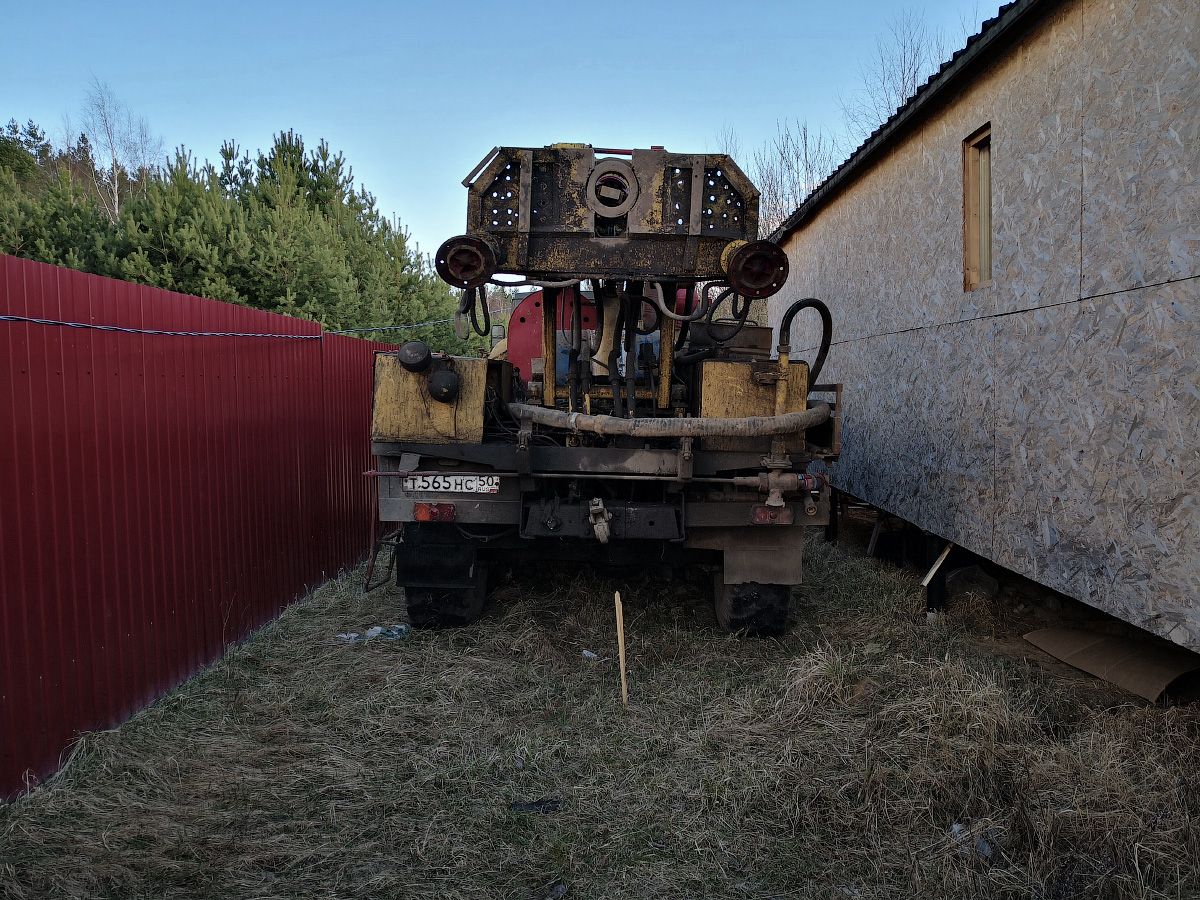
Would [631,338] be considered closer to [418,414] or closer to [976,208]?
[418,414]

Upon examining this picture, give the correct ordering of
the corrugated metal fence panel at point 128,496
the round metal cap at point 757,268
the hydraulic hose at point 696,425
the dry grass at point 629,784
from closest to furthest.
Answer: the dry grass at point 629,784, the corrugated metal fence panel at point 128,496, the round metal cap at point 757,268, the hydraulic hose at point 696,425

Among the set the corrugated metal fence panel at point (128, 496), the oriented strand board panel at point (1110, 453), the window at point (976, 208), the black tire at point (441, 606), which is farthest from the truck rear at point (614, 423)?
the window at point (976, 208)

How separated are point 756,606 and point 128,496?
3.76m

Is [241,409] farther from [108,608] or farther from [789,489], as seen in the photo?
[789,489]

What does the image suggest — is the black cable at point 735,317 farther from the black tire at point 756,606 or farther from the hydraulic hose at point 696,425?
the black tire at point 756,606

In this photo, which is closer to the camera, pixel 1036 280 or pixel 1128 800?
pixel 1128 800

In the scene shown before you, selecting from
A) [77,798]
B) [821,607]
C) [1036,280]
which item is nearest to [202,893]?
[77,798]

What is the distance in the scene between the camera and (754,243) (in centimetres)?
461

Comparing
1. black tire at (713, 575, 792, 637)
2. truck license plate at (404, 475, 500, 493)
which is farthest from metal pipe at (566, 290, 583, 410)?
black tire at (713, 575, 792, 637)

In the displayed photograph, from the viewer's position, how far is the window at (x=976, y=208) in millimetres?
6059

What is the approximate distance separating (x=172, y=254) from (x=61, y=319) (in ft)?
32.8

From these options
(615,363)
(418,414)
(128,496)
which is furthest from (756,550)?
(128,496)

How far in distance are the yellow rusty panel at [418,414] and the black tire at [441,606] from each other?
1157 mm

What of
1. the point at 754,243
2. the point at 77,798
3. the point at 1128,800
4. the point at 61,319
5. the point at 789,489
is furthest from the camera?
the point at 789,489
